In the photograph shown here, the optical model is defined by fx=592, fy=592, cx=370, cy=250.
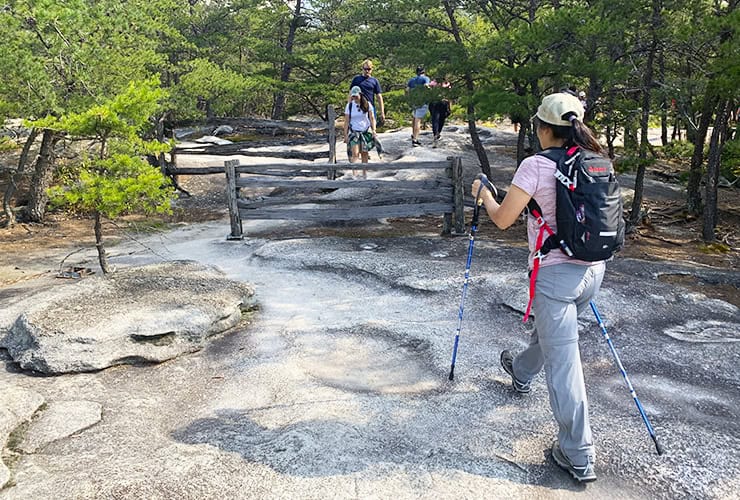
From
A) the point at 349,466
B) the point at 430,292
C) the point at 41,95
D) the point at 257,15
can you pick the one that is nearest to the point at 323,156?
the point at 41,95

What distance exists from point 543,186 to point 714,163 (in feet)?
24.8

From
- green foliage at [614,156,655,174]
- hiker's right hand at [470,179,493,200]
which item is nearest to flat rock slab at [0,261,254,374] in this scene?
hiker's right hand at [470,179,493,200]

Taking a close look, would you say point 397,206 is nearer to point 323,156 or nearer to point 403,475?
point 323,156

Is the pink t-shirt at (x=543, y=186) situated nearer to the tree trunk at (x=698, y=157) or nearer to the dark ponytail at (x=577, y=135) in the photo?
the dark ponytail at (x=577, y=135)

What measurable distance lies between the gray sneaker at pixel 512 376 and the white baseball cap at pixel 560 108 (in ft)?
5.79

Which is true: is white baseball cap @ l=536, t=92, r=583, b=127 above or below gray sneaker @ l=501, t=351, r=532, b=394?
above

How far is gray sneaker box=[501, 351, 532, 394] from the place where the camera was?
4.04 metres

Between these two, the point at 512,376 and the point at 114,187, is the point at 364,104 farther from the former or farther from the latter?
the point at 512,376

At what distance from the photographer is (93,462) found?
328 cm

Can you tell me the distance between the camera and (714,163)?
9.12m

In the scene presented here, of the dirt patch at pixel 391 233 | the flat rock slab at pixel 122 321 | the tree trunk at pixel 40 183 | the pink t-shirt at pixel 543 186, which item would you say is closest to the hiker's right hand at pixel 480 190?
the pink t-shirt at pixel 543 186

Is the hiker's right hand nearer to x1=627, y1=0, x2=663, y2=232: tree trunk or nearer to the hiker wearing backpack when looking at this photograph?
the hiker wearing backpack

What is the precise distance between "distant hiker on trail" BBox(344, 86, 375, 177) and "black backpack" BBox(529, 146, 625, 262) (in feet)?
24.4

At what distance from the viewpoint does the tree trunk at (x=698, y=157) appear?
10188mm
